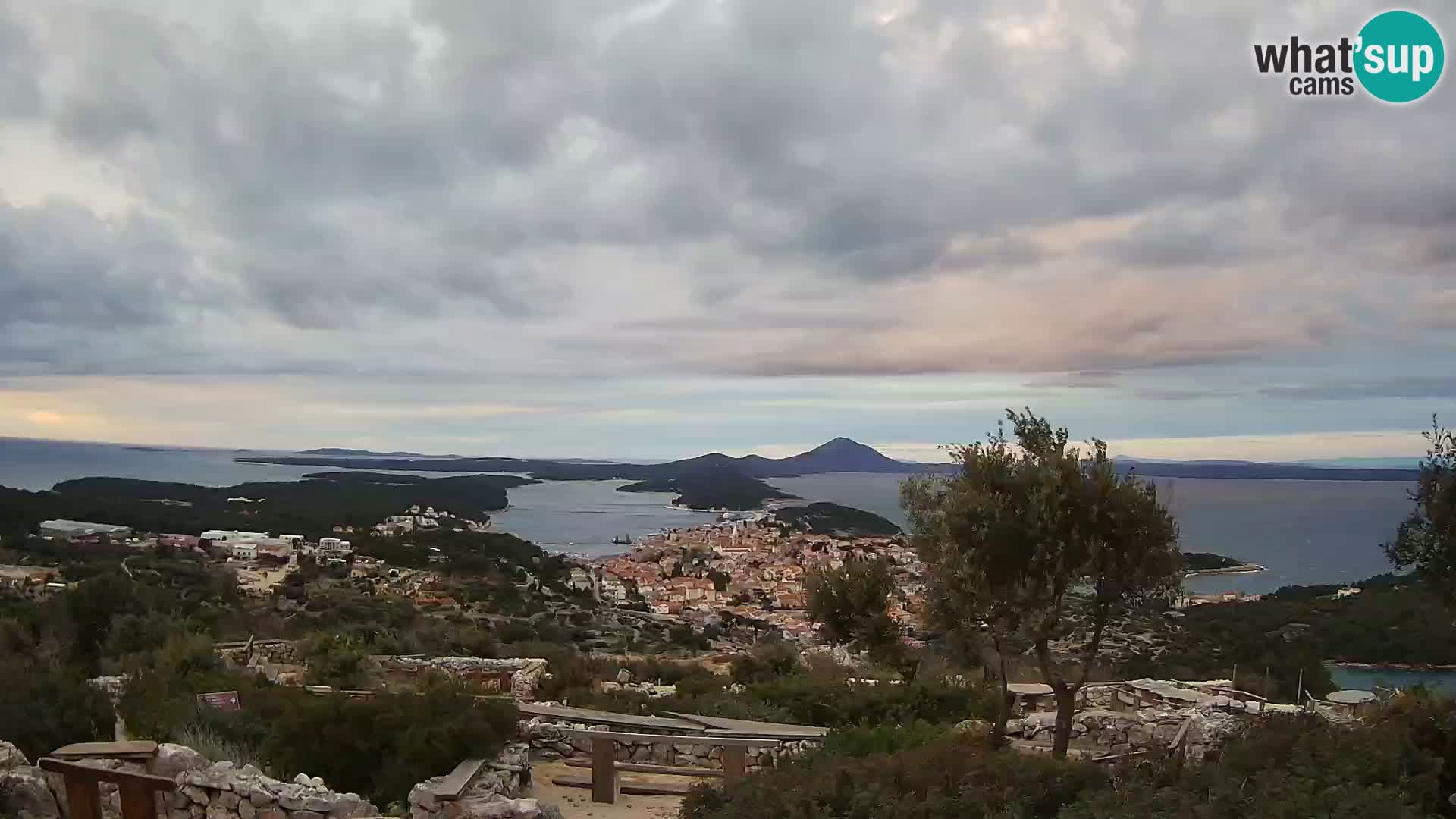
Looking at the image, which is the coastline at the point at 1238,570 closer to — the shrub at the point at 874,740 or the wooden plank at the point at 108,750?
the shrub at the point at 874,740

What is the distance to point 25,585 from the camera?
21672mm

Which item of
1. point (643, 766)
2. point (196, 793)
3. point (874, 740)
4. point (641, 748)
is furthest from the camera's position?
point (641, 748)

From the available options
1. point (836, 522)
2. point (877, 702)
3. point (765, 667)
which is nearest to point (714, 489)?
point (836, 522)

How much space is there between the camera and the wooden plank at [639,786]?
8.62m

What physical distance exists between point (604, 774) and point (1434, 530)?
24.5 feet

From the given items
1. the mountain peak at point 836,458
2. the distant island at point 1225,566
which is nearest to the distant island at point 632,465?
the mountain peak at point 836,458

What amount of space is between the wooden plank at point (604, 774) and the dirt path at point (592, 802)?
0.24 feet

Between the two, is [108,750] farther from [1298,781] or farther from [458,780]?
[1298,781]

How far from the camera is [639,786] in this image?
8.73m

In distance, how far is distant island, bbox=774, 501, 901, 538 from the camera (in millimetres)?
58812

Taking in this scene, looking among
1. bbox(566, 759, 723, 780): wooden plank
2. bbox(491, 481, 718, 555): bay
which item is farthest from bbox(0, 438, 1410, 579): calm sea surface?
bbox(566, 759, 723, 780): wooden plank

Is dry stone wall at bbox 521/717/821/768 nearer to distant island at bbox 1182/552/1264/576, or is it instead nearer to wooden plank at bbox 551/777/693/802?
wooden plank at bbox 551/777/693/802

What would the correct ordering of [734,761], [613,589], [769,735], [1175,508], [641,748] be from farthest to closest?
[613,589] < [641,748] < [769,735] < [734,761] < [1175,508]

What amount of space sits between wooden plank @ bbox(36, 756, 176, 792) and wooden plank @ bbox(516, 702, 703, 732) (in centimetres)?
375
